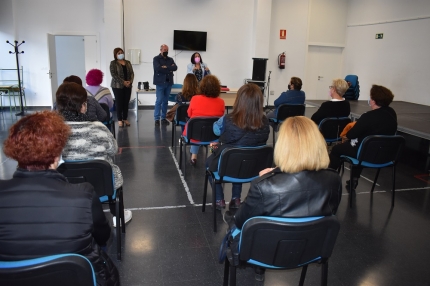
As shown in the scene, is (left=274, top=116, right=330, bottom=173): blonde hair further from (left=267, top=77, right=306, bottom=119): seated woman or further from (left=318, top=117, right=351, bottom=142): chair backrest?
(left=267, top=77, right=306, bottom=119): seated woman

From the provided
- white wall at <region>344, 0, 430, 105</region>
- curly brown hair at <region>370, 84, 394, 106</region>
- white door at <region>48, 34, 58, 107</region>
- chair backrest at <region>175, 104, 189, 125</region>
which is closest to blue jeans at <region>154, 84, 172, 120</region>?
chair backrest at <region>175, 104, 189, 125</region>

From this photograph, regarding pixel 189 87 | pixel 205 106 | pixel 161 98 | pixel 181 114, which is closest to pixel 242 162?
pixel 205 106

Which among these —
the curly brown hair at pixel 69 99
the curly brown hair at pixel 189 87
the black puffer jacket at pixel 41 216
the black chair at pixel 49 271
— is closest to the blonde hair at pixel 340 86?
the curly brown hair at pixel 189 87

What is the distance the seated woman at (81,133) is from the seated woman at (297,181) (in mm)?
1224

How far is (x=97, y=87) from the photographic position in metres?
4.83

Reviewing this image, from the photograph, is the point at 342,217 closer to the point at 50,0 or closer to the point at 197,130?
the point at 197,130

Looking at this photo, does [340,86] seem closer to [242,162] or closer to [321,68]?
[242,162]

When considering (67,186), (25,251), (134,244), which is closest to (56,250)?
(25,251)

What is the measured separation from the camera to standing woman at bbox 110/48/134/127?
21.7 ft

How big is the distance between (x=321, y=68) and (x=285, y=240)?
33.2 feet

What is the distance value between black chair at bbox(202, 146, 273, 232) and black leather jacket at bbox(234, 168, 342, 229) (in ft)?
3.42

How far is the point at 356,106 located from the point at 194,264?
5016mm

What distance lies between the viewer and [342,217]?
3.37 meters

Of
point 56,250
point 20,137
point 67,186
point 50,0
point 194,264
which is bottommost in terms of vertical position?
point 194,264
